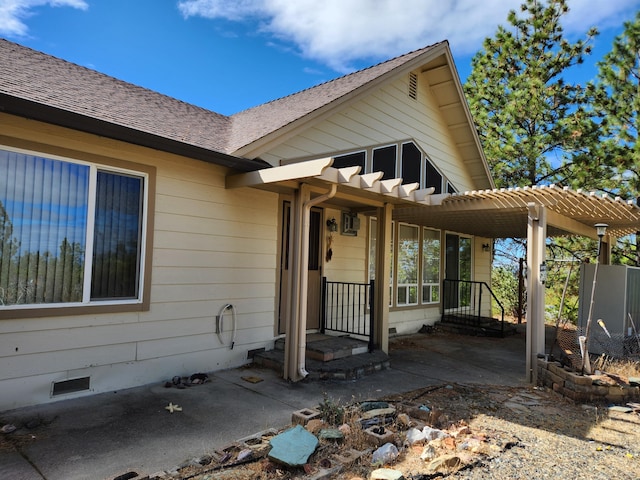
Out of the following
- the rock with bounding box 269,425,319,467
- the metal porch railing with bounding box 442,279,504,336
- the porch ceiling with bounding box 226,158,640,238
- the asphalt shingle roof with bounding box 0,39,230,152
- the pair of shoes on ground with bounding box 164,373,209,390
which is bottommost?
the pair of shoes on ground with bounding box 164,373,209,390

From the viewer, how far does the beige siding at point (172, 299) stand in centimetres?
397

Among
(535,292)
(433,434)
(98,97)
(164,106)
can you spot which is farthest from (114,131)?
(535,292)

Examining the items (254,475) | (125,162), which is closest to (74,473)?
(254,475)

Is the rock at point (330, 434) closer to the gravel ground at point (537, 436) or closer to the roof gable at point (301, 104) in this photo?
the gravel ground at point (537, 436)

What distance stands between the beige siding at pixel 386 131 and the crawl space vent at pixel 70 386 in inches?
138

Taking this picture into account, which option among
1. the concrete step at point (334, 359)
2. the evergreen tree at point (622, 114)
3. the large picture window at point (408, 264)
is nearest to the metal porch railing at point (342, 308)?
the concrete step at point (334, 359)

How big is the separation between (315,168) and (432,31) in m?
9.90

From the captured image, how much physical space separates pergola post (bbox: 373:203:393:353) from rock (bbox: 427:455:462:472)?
3400 mm

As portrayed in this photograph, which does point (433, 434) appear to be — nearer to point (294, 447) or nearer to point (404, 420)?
point (404, 420)

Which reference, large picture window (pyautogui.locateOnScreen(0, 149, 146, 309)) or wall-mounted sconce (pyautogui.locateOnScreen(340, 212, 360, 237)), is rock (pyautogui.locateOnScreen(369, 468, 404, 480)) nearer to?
large picture window (pyautogui.locateOnScreen(0, 149, 146, 309))

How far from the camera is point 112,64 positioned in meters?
11.7

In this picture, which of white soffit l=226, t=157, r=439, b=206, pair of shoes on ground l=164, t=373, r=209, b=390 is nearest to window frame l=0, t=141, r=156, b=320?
pair of shoes on ground l=164, t=373, r=209, b=390

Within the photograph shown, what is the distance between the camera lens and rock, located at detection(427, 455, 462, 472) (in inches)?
118

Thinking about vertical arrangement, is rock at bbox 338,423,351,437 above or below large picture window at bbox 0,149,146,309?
below
